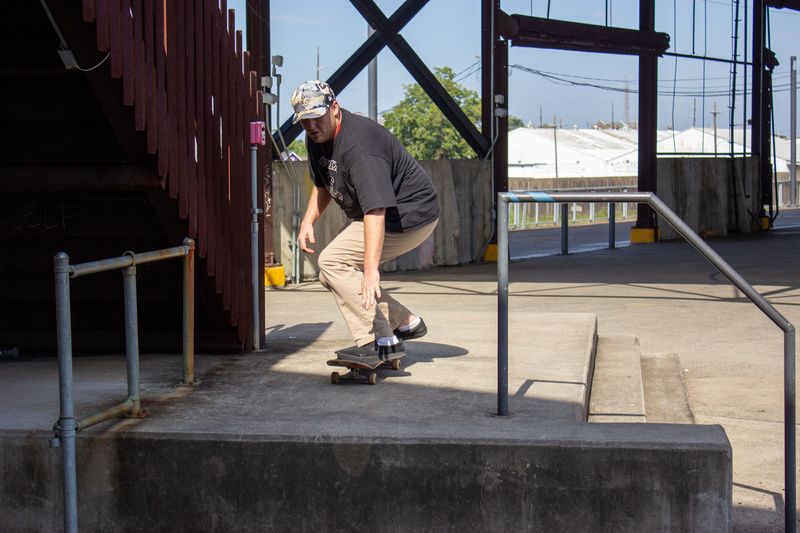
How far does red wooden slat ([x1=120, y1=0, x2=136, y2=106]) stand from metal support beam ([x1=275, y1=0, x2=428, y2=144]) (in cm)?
1072

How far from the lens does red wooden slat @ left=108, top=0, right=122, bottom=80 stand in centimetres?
493

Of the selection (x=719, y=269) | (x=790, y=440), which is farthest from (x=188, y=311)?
(x=790, y=440)

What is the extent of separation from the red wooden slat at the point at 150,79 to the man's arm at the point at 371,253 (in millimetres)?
1171

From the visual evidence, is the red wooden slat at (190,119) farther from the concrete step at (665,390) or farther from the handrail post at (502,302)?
the concrete step at (665,390)

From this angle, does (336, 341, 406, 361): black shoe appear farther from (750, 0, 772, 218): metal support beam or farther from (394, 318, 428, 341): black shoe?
(750, 0, 772, 218): metal support beam

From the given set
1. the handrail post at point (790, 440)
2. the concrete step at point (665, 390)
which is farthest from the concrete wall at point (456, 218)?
the handrail post at point (790, 440)

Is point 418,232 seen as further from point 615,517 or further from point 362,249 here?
point 615,517

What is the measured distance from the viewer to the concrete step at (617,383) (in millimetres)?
5855

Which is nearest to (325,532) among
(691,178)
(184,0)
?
(184,0)

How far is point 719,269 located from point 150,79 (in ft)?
9.89

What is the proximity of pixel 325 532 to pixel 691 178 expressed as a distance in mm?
21462

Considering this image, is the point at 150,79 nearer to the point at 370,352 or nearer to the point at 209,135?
the point at 209,135

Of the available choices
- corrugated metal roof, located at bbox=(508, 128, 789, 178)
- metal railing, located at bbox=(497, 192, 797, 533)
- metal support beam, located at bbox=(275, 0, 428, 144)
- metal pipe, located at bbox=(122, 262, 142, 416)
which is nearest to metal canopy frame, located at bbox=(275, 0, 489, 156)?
metal support beam, located at bbox=(275, 0, 428, 144)

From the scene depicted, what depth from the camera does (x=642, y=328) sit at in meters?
10.5
